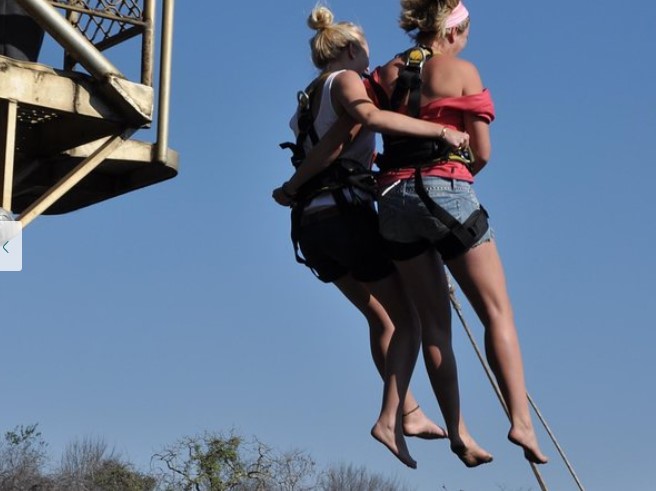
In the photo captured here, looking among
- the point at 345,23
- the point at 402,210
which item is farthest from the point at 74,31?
the point at 402,210

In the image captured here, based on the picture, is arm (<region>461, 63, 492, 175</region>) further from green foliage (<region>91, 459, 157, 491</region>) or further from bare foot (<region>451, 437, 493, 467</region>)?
green foliage (<region>91, 459, 157, 491</region>)

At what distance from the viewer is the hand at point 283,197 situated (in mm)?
8773

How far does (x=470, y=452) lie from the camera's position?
327 inches

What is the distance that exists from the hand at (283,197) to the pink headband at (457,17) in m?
1.21

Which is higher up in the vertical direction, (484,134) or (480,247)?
(484,134)

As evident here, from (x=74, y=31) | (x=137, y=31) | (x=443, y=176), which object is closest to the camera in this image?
(x=443, y=176)

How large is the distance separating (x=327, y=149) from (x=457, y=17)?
89 centimetres

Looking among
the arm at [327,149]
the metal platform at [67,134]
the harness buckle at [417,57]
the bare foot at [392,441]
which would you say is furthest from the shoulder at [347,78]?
the metal platform at [67,134]

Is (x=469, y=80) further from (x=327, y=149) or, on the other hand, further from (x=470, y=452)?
(x=470, y=452)

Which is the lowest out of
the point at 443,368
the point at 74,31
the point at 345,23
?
the point at 443,368

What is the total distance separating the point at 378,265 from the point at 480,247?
2.15ft

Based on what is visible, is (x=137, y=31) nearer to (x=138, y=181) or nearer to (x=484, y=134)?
(x=138, y=181)

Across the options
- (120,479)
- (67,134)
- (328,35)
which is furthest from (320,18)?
(120,479)

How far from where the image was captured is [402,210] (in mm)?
8148
